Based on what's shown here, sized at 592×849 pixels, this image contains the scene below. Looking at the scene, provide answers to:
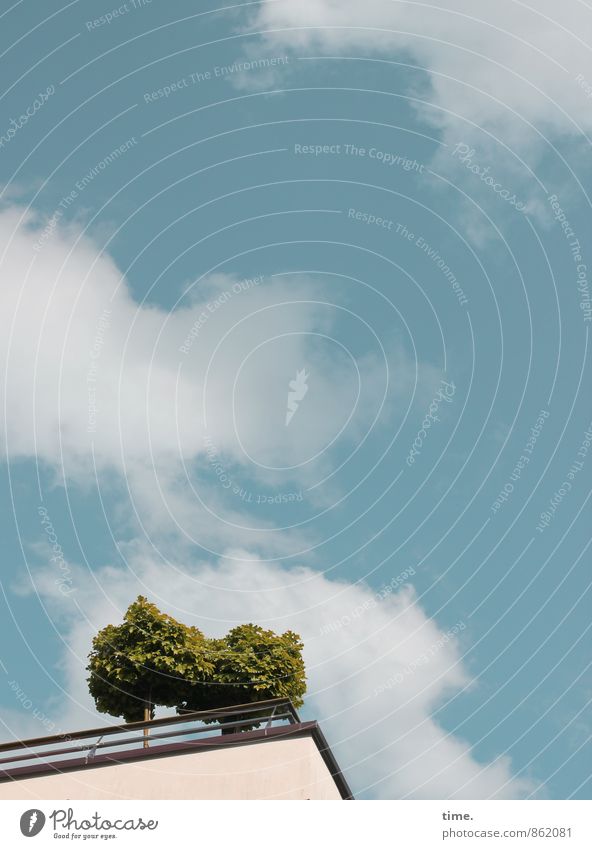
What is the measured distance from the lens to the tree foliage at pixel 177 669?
28.1 metres

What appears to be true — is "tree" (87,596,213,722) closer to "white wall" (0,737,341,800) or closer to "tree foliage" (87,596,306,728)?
Result: "tree foliage" (87,596,306,728)

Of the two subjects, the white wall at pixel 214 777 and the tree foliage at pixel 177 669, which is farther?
the tree foliage at pixel 177 669

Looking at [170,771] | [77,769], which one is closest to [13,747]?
[77,769]

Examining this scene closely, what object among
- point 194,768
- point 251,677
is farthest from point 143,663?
point 194,768

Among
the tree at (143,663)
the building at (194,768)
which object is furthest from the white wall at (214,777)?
the tree at (143,663)

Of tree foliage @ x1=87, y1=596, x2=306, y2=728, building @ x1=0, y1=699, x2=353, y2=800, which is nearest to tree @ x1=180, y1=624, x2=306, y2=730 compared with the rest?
tree foliage @ x1=87, y1=596, x2=306, y2=728

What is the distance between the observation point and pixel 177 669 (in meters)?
27.9

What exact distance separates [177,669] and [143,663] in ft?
4.13

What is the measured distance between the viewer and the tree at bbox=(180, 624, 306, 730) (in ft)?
92.4

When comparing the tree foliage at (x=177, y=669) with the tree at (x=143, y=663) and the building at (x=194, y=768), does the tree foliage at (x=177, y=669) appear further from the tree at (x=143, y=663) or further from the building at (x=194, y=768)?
the building at (x=194, y=768)

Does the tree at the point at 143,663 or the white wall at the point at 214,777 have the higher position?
the tree at the point at 143,663
